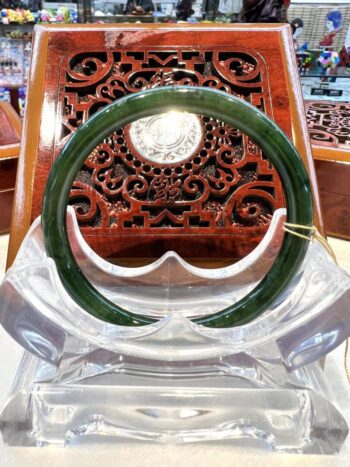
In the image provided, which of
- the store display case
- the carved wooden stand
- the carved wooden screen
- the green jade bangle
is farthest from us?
the store display case

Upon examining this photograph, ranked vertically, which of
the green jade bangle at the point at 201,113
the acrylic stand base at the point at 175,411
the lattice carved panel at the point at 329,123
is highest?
the lattice carved panel at the point at 329,123

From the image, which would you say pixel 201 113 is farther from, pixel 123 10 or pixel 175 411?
pixel 123 10

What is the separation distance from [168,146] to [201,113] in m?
0.33

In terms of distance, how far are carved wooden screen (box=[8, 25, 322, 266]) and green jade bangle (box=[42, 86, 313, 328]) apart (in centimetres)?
23

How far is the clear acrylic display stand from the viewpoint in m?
0.48

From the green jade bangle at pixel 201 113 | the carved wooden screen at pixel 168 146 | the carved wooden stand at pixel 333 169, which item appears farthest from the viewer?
the carved wooden stand at pixel 333 169

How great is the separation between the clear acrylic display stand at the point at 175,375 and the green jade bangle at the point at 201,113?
1.0 inches

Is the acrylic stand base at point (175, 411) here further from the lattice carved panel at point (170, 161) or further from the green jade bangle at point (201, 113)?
the lattice carved panel at point (170, 161)

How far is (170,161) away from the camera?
807 millimetres

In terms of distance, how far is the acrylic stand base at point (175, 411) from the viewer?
516 mm

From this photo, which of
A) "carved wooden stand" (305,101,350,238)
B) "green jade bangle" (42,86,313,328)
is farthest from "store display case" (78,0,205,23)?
"green jade bangle" (42,86,313,328)

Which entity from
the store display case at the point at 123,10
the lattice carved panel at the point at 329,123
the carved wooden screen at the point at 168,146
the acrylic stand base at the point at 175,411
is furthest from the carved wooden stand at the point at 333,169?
the store display case at the point at 123,10

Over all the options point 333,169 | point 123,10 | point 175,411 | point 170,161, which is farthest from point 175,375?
point 123,10

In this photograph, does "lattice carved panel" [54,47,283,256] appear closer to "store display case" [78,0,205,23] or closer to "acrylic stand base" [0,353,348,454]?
"acrylic stand base" [0,353,348,454]
